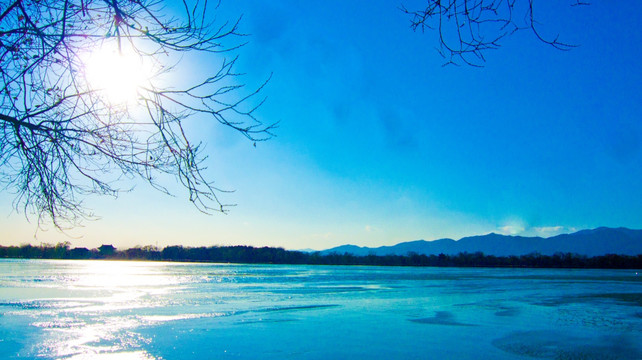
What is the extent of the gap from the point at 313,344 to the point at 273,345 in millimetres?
717

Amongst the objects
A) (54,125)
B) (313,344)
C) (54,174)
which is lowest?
(313,344)

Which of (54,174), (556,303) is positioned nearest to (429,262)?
(556,303)

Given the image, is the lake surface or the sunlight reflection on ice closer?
the sunlight reflection on ice

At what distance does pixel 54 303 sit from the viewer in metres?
12.6

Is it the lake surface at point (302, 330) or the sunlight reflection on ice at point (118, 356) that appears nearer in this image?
the sunlight reflection on ice at point (118, 356)

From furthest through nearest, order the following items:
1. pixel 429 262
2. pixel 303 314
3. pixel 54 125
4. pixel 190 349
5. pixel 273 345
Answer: pixel 429 262 < pixel 303 314 < pixel 273 345 < pixel 190 349 < pixel 54 125

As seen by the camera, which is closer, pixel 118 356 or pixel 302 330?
pixel 118 356

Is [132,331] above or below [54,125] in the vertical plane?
below

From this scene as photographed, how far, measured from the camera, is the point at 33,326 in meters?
8.65

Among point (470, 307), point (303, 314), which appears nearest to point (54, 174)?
point (303, 314)

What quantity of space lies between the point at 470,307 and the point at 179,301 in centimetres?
965

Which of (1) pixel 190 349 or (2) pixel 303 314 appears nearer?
(1) pixel 190 349

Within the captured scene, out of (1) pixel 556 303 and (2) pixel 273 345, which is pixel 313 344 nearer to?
(2) pixel 273 345

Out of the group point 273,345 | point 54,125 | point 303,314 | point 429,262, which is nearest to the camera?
point 54,125
